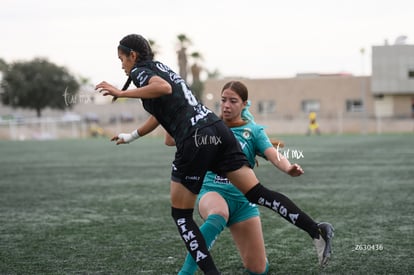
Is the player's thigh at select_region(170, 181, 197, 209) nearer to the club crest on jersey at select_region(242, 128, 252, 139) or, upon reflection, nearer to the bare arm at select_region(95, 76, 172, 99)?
the bare arm at select_region(95, 76, 172, 99)

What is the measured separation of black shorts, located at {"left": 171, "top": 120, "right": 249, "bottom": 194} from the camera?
468 centimetres

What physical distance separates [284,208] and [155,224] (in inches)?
146

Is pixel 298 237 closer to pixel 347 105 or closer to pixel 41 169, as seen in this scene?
pixel 41 169

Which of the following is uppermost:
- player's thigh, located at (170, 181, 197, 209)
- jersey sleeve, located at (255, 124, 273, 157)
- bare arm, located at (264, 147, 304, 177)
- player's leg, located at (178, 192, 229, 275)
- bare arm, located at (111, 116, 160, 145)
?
bare arm, located at (111, 116, 160, 145)

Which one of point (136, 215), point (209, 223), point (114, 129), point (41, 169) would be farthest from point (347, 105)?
point (209, 223)

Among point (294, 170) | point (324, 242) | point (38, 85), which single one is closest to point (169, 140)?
point (294, 170)

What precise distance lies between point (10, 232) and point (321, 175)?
8.39m

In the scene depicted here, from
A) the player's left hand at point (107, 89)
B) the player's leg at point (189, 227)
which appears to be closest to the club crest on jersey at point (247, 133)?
the player's leg at point (189, 227)

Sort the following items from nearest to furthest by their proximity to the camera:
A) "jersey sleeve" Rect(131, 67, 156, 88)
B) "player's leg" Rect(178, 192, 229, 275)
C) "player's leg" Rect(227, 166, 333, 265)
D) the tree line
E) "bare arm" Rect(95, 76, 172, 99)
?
1. "bare arm" Rect(95, 76, 172, 99)
2. "jersey sleeve" Rect(131, 67, 156, 88)
3. "player's leg" Rect(227, 166, 333, 265)
4. "player's leg" Rect(178, 192, 229, 275)
5. the tree line

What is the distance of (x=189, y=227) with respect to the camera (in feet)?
15.8

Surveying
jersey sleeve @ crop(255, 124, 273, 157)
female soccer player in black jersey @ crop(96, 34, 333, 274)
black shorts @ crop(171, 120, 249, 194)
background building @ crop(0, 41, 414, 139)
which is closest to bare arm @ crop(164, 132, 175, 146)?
female soccer player in black jersey @ crop(96, 34, 333, 274)

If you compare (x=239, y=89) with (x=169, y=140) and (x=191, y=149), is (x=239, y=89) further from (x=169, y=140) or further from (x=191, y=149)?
(x=191, y=149)

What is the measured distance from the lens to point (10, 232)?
7.82 metres

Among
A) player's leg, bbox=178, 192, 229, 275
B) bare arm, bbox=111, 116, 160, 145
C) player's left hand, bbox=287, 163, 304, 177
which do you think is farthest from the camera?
bare arm, bbox=111, 116, 160, 145
